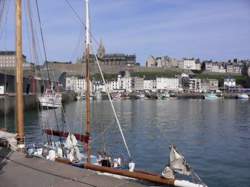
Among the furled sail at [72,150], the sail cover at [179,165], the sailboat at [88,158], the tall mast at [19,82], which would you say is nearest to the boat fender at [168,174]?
the sailboat at [88,158]

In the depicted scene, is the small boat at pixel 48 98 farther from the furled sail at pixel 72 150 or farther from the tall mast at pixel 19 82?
the tall mast at pixel 19 82

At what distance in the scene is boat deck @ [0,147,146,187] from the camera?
34.3ft

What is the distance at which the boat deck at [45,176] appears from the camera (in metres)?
10.5

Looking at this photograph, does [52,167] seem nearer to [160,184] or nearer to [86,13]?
[160,184]

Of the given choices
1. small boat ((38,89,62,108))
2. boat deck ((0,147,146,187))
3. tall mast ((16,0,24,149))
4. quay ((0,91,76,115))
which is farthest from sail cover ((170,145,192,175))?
quay ((0,91,76,115))

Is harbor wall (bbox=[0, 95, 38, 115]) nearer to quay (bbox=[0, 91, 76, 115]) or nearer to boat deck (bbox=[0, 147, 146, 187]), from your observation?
quay (bbox=[0, 91, 76, 115])

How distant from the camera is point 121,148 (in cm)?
3691

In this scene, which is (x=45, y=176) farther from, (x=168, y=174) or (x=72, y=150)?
(x=72, y=150)

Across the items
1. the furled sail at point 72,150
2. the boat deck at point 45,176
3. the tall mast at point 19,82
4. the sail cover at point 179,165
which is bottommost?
the furled sail at point 72,150

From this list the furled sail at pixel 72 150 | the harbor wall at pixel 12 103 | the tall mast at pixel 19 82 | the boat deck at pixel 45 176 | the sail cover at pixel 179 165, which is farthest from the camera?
the harbor wall at pixel 12 103

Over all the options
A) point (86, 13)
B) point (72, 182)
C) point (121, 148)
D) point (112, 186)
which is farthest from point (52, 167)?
point (121, 148)

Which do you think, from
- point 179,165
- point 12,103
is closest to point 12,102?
point 12,103

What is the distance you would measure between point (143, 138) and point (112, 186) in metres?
34.9

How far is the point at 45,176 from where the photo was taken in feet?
37.5
